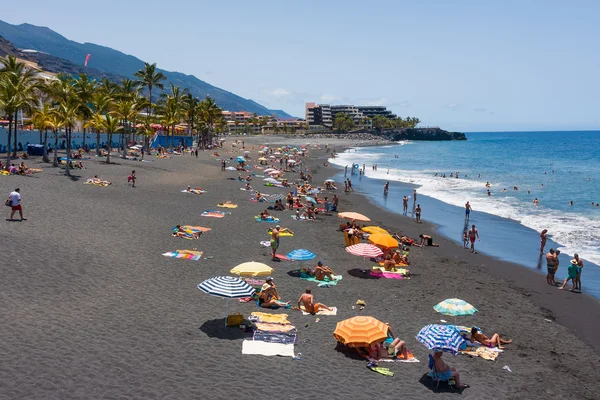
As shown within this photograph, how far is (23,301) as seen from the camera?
12.0m

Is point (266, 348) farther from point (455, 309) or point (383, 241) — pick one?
point (383, 241)

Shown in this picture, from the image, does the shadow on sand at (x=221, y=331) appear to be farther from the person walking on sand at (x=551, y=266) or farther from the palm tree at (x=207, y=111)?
the palm tree at (x=207, y=111)

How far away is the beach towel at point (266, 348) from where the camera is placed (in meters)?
10.7

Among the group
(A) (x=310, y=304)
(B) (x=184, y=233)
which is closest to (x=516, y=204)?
(B) (x=184, y=233)

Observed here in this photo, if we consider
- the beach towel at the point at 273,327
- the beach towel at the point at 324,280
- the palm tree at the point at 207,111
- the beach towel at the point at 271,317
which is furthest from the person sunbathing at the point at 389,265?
the palm tree at the point at 207,111

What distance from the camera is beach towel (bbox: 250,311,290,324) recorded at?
40.5 feet

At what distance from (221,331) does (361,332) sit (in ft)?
11.2

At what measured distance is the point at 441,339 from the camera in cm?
1039

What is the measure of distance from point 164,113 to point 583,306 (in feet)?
198

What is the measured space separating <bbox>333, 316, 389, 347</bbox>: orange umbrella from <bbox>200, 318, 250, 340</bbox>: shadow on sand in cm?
232

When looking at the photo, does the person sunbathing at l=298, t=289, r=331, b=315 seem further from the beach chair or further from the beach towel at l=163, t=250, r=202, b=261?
the beach towel at l=163, t=250, r=202, b=261

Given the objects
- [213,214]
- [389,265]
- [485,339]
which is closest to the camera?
[485,339]

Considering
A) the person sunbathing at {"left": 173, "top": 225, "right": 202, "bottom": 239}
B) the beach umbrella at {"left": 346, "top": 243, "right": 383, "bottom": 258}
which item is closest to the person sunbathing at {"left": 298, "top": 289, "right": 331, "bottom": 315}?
the beach umbrella at {"left": 346, "top": 243, "right": 383, "bottom": 258}

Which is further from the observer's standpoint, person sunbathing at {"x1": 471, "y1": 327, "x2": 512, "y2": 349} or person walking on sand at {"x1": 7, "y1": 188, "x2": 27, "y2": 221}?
person walking on sand at {"x1": 7, "y1": 188, "x2": 27, "y2": 221}
